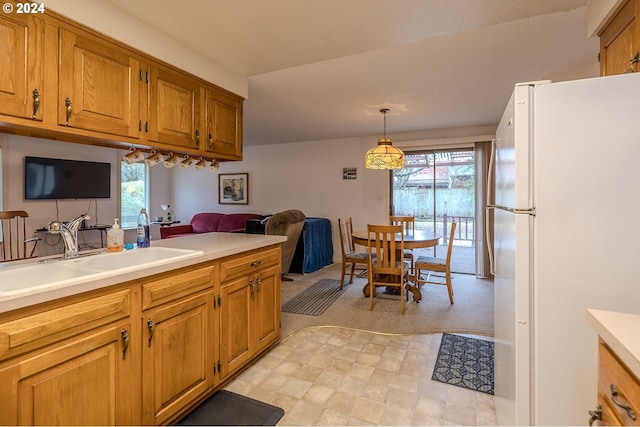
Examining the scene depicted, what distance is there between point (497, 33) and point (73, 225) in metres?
2.89

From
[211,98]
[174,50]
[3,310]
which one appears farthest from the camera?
[211,98]

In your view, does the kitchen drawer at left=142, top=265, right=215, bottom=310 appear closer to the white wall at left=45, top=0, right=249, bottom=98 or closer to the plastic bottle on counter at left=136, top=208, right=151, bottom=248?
the plastic bottle on counter at left=136, top=208, right=151, bottom=248

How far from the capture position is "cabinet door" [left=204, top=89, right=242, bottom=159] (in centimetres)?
227

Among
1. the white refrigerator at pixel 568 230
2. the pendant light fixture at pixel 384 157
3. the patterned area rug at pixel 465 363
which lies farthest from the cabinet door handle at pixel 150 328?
the pendant light fixture at pixel 384 157

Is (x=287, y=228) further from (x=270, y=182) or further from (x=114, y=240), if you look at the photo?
(x=114, y=240)

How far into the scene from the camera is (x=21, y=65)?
129 cm

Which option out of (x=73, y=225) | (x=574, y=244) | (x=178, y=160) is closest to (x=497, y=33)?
(x=574, y=244)

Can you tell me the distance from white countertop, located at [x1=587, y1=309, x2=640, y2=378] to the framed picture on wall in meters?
6.12

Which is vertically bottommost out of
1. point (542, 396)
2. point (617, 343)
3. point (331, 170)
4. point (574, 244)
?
point (542, 396)

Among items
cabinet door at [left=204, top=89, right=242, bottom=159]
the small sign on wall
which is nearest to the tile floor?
cabinet door at [left=204, top=89, right=242, bottom=159]

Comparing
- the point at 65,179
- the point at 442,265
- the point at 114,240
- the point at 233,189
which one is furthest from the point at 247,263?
the point at 233,189

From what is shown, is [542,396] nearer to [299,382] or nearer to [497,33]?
[299,382]

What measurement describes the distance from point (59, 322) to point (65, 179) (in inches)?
188

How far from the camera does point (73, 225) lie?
64.6 inches
